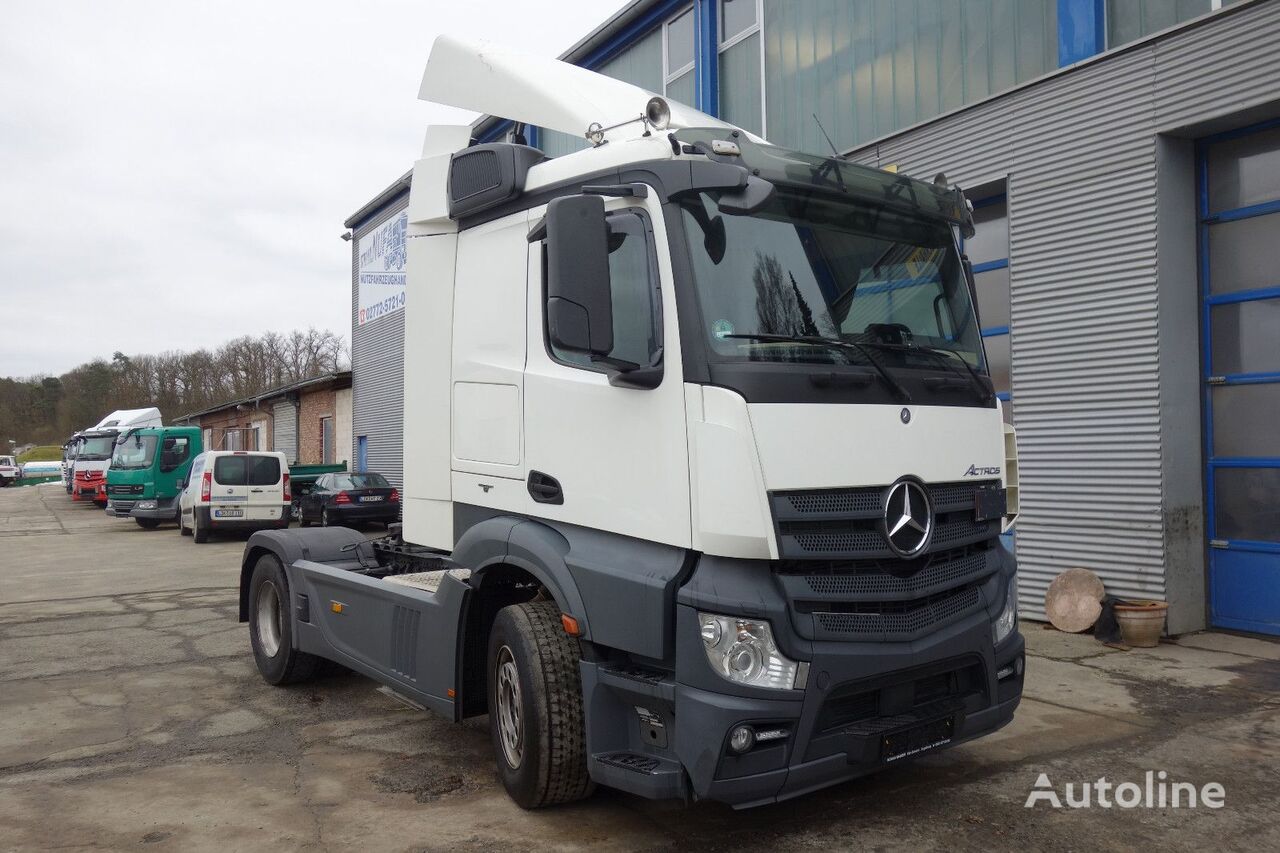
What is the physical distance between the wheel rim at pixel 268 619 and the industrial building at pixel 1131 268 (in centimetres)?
230

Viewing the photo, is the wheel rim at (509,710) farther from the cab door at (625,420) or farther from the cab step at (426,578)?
the cab door at (625,420)

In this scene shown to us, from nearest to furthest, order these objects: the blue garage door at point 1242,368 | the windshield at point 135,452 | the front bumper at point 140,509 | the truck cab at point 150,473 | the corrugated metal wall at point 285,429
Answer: the blue garage door at point 1242,368 → the front bumper at point 140,509 → the truck cab at point 150,473 → the windshield at point 135,452 → the corrugated metal wall at point 285,429

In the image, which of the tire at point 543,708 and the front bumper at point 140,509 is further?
the front bumper at point 140,509

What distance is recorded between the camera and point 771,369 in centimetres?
362

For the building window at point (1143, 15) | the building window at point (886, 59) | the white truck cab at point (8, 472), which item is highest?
the building window at point (886, 59)

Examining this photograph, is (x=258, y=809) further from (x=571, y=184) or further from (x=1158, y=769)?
(x=1158, y=769)

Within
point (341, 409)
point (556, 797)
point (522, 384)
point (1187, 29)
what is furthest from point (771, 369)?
point (341, 409)

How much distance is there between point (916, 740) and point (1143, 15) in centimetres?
716

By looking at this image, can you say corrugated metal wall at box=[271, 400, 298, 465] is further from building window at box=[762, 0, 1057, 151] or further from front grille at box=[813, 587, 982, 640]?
front grille at box=[813, 587, 982, 640]

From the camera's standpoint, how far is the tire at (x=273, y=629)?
21.4 ft

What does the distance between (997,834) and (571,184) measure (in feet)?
10.8

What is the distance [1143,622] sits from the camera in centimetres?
757

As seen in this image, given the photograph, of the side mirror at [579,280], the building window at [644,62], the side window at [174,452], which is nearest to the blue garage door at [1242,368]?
the side mirror at [579,280]

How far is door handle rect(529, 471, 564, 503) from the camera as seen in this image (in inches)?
165
